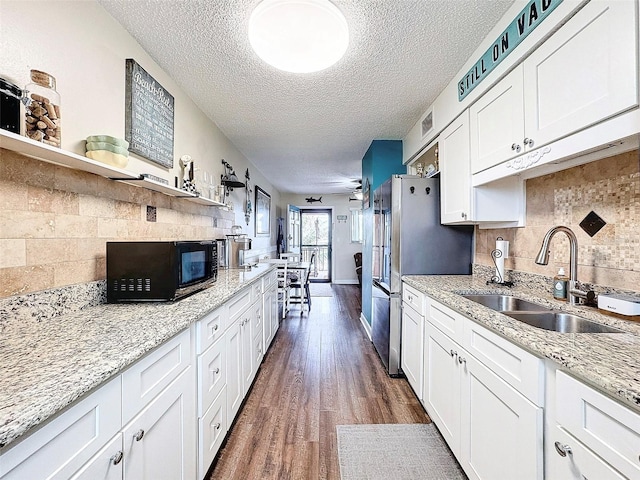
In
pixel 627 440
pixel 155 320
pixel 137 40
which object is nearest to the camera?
pixel 627 440

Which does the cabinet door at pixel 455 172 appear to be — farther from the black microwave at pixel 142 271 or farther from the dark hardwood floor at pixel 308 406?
the black microwave at pixel 142 271

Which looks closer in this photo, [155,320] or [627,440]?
[627,440]

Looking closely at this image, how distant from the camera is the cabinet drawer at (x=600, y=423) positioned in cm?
67

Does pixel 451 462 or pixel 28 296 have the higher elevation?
pixel 28 296

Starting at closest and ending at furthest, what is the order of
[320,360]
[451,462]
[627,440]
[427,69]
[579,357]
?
[627,440], [579,357], [451,462], [427,69], [320,360]

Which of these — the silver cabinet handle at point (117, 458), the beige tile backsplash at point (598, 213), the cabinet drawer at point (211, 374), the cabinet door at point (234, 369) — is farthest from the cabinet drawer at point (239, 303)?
the beige tile backsplash at point (598, 213)

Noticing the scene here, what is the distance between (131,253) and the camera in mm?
1471

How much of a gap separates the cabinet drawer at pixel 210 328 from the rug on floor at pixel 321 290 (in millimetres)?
4718

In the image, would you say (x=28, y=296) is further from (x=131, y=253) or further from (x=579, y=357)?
(x=579, y=357)

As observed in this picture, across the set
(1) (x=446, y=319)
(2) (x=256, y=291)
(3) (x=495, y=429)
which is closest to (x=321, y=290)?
(2) (x=256, y=291)

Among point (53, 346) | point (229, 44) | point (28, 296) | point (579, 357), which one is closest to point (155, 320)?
point (53, 346)

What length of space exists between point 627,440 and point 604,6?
4.48ft

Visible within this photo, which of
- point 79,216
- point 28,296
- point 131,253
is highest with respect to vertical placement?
point 79,216

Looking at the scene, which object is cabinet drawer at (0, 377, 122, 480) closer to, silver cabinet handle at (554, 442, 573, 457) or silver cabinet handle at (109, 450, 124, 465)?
silver cabinet handle at (109, 450, 124, 465)
